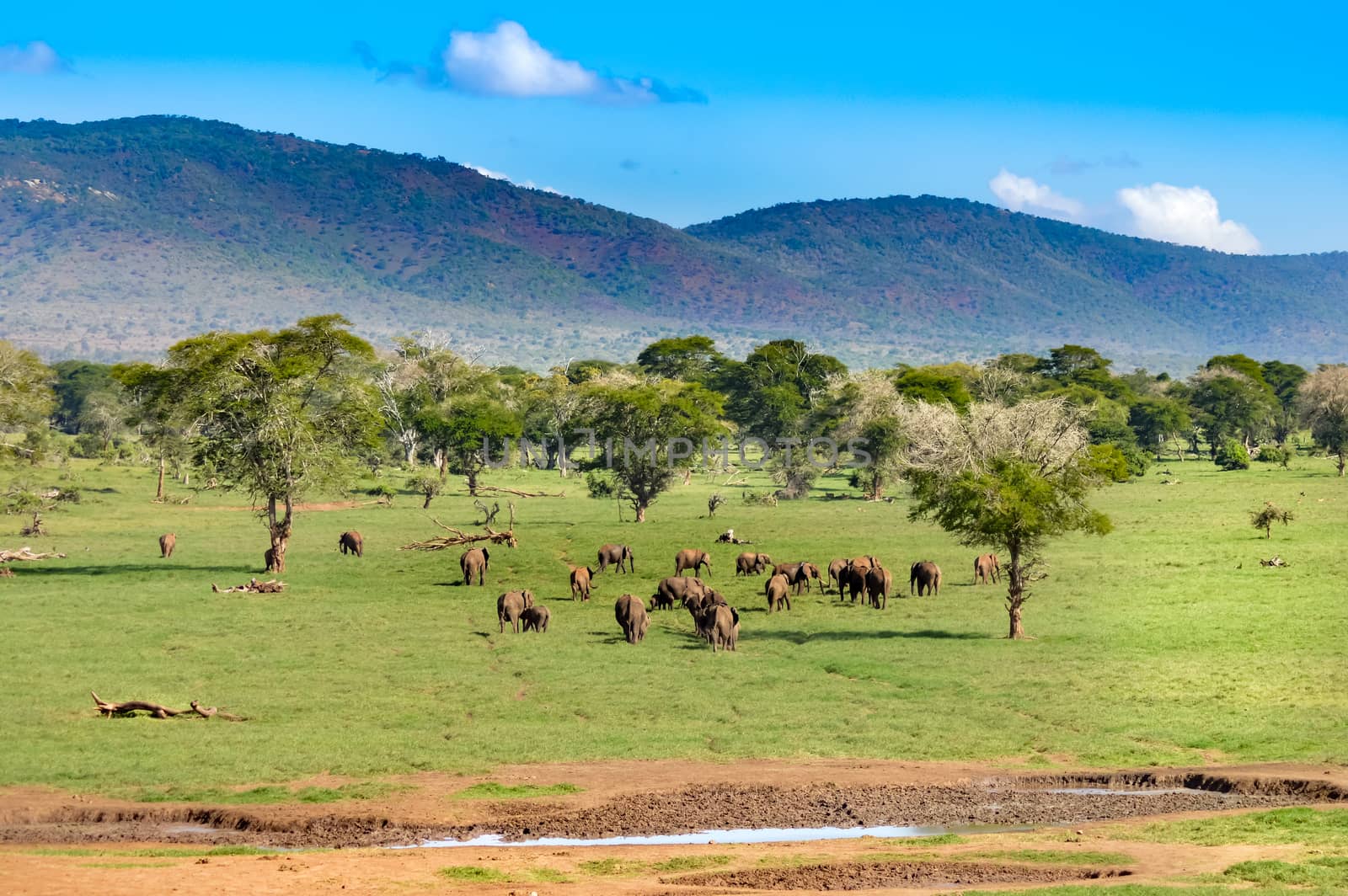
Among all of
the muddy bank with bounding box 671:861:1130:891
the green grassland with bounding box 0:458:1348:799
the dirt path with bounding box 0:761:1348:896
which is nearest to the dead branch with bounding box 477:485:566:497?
the green grassland with bounding box 0:458:1348:799

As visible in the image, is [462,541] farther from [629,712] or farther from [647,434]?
[629,712]

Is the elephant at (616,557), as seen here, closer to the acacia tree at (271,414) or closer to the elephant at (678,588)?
the elephant at (678,588)

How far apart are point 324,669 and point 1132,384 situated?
475ft

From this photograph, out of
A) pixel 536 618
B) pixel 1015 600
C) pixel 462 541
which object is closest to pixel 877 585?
pixel 1015 600

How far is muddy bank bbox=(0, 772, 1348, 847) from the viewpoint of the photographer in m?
21.5

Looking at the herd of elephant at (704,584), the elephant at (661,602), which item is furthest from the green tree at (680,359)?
the elephant at (661,602)

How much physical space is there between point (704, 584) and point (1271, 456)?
7205 cm

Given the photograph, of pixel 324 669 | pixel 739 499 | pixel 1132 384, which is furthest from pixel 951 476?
pixel 1132 384

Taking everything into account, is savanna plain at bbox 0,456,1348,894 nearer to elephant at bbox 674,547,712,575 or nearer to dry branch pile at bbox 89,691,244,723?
dry branch pile at bbox 89,691,244,723

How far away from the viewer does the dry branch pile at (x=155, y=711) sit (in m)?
28.6

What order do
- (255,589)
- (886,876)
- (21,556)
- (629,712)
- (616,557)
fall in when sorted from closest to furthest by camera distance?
1. (886,876)
2. (629,712)
3. (255,589)
4. (21,556)
5. (616,557)

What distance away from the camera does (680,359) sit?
4887 inches

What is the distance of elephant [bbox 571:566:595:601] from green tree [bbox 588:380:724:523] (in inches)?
913

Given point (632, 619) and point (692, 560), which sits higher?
point (692, 560)
